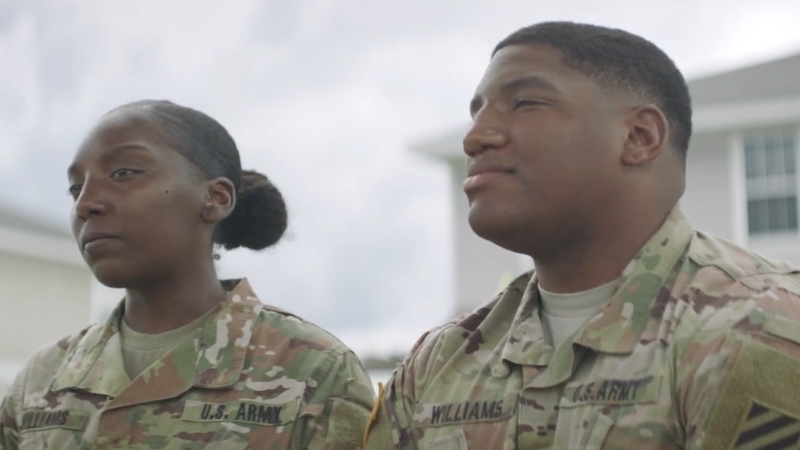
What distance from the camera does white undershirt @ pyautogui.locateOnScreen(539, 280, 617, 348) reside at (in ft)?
9.87

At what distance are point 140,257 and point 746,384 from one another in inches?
78.3

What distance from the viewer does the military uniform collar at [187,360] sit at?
3586 millimetres

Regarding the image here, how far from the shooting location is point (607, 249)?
3.00 metres

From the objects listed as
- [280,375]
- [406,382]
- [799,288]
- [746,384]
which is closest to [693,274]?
[799,288]

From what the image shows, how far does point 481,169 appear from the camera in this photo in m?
3.03

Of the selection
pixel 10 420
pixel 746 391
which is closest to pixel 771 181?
pixel 10 420

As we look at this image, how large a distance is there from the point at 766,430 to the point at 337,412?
1.52 m

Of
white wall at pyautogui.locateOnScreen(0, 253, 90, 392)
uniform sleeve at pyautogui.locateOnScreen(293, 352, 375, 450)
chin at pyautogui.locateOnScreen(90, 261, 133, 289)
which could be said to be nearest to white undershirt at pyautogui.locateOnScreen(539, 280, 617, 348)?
uniform sleeve at pyautogui.locateOnScreen(293, 352, 375, 450)

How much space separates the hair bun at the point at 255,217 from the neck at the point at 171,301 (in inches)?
11.2

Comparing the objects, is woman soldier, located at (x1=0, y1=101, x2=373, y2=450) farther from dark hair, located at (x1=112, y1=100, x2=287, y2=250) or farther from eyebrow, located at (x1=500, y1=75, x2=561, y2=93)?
eyebrow, located at (x1=500, y1=75, x2=561, y2=93)

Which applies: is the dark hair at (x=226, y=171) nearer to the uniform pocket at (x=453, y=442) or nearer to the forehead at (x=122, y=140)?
the forehead at (x=122, y=140)

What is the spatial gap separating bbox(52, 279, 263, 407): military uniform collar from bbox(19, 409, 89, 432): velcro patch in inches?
3.4

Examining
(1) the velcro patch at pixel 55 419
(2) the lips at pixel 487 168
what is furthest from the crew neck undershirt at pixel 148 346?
(2) the lips at pixel 487 168

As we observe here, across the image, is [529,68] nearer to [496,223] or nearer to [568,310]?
[496,223]
